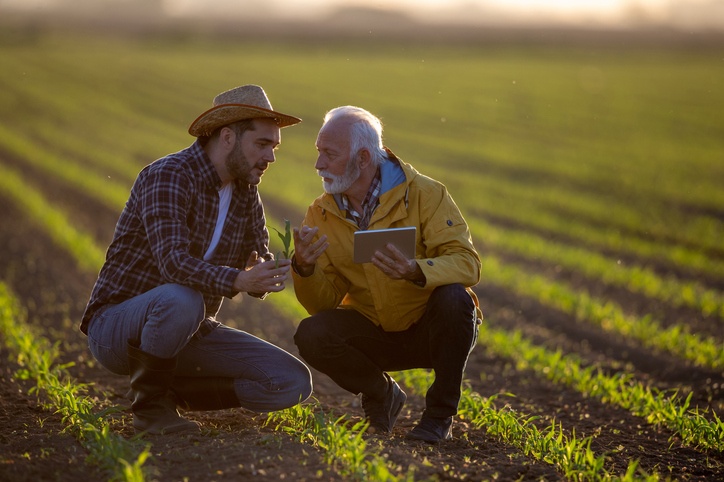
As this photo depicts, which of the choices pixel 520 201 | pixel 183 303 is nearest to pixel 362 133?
pixel 183 303

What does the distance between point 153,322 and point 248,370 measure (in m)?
0.71

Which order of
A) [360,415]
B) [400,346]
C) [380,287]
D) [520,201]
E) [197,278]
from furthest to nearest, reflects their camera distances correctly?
[520,201], [360,415], [400,346], [380,287], [197,278]

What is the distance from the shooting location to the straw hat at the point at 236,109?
4957 millimetres

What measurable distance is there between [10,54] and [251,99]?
46.2 m

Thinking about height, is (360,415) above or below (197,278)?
below

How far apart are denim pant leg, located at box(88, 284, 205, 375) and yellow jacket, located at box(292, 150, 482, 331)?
2.07 feet

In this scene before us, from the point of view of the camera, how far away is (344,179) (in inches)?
204

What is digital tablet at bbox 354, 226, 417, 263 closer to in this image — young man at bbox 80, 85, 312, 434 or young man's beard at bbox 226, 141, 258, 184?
young man at bbox 80, 85, 312, 434

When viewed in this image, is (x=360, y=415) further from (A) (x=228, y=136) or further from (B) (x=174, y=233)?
(A) (x=228, y=136)

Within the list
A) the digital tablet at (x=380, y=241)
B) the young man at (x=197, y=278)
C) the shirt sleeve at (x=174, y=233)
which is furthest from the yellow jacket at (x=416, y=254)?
the shirt sleeve at (x=174, y=233)

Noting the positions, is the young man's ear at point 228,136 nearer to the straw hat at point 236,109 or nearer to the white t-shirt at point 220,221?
the straw hat at point 236,109

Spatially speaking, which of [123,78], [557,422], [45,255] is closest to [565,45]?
[123,78]

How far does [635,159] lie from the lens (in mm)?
23844

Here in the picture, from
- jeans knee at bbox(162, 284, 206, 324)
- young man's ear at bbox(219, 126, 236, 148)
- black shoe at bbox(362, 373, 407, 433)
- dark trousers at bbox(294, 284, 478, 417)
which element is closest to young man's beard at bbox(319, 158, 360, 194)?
young man's ear at bbox(219, 126, 236, 148)
